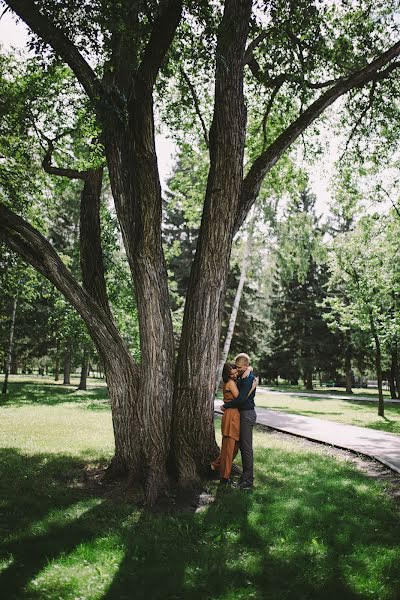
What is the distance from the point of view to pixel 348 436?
1152 centimetres

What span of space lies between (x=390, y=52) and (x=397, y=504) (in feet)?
24.5

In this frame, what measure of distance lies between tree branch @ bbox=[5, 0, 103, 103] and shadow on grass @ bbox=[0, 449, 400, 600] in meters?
5.50

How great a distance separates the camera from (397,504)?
5.95 meters

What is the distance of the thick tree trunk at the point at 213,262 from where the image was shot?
6.75 metres

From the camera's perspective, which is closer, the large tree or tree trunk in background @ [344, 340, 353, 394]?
the large tree

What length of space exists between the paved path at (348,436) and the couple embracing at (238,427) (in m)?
2.94

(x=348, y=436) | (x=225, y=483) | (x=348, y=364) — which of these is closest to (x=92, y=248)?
(x=225, y=483)

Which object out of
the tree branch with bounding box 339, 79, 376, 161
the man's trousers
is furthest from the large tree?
the tree branch with bounding box 339, 79, 376, 161

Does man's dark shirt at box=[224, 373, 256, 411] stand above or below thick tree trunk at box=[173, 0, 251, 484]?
below

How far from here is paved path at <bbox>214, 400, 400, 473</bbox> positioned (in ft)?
29.8

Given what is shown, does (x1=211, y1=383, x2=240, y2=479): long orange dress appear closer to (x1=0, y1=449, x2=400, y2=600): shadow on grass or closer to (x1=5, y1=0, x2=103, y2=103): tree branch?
(x1=0, y1=449, x2=400, y2=600): shadow on grass

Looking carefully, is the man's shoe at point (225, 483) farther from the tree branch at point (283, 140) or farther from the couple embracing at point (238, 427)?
the tree branch at point (283, 140)

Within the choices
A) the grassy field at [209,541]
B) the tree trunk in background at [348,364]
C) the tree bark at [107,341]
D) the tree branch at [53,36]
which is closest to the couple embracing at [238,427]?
the grassy field at [209,541]

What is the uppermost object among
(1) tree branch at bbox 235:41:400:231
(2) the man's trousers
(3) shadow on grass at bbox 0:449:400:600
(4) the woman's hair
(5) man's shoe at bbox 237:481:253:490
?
(1) tree branch at bbox 235:41:400:231
